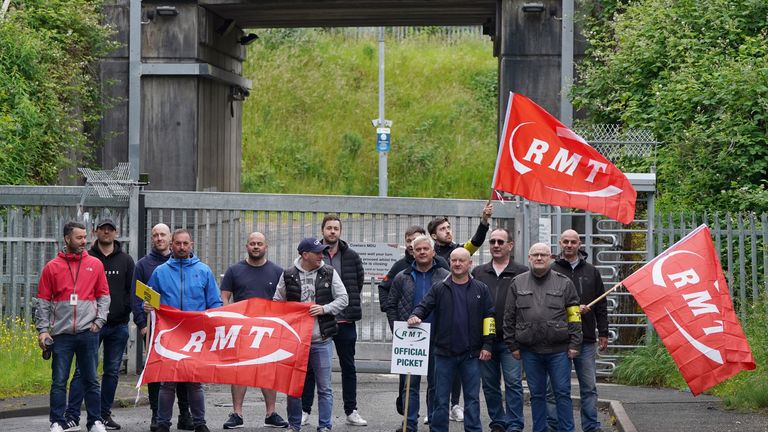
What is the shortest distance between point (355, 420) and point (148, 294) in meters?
2.45

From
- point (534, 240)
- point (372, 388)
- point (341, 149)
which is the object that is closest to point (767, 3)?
point (534, 240)

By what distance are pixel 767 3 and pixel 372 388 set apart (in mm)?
8496

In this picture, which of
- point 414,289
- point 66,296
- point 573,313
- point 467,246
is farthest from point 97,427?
point 573,313

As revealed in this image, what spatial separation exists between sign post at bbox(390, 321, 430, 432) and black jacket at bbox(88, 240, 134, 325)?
276 cm

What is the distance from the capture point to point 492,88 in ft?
162

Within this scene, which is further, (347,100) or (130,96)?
(347,100)

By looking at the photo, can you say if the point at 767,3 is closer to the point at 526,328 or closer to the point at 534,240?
the point at 534,240

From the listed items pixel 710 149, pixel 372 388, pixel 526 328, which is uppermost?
pixel 710 149

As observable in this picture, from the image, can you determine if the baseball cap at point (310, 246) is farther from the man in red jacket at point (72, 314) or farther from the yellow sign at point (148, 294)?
the man in red jacket at point (72, 314)

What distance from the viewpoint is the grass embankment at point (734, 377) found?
46.0 ft

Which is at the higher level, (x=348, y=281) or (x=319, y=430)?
(x=348, y=281)

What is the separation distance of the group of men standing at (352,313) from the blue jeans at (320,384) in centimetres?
1

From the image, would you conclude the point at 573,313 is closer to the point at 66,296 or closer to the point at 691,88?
the point at 66,296

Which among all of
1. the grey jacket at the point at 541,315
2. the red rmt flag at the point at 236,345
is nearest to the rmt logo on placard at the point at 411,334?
the grey jacket at the point at 541,315
